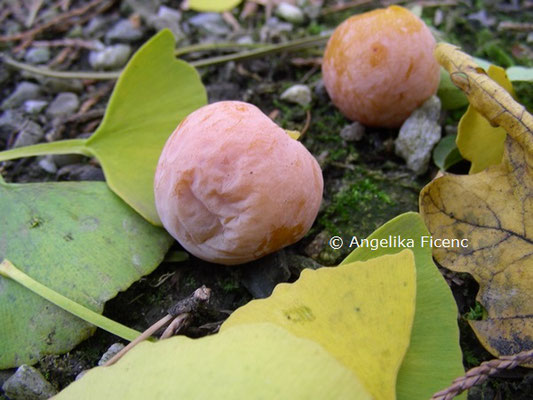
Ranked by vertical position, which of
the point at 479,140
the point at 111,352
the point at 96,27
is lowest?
the point at 111,352

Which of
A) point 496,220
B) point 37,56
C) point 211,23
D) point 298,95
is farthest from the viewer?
point 211,23

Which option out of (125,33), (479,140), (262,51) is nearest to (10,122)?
(125,33)

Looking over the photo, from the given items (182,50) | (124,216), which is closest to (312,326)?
(124,216)

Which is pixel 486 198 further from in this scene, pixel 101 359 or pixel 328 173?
pixel 101 359

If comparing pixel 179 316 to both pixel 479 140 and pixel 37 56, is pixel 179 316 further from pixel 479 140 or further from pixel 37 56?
pixel 37 56

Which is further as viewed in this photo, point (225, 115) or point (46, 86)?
point (46, 86)

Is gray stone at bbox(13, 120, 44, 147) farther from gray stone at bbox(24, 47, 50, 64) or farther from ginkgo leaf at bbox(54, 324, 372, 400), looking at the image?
ginkgo leaf at bbox(54, 324, 372, 400)

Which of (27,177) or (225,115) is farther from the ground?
(225,115)
